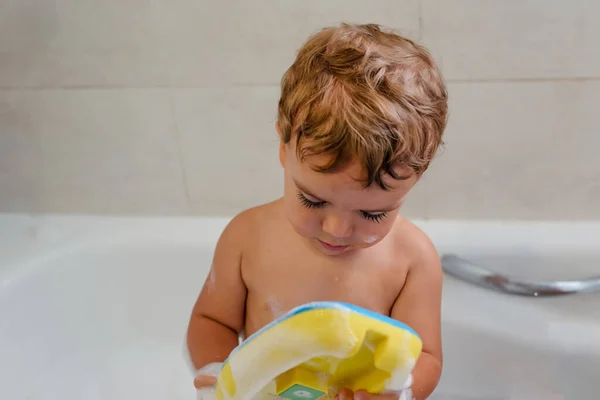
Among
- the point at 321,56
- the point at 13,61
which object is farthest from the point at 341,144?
the point at 13,61

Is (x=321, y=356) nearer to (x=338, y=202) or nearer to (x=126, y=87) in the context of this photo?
(x=338, y=202)

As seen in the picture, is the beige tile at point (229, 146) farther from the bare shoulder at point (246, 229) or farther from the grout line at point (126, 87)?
the bare shoulder at point (246, 229)

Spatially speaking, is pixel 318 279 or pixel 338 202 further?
pixel 318 279

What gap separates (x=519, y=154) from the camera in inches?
39.1

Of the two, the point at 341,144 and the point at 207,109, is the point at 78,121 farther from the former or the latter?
the point at 341,144

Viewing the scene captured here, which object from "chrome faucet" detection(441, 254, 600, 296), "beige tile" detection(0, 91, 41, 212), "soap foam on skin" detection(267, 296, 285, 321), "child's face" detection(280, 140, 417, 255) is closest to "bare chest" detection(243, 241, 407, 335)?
"soap foam on skin" detection(267, 296, 285, 321)

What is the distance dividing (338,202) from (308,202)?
0.04 meters

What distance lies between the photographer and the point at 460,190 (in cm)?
104

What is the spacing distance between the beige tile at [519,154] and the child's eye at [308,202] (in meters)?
0.44

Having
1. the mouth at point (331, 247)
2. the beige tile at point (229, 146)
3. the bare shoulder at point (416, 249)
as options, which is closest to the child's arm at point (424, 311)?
the bare shoulder at point (416, 249)

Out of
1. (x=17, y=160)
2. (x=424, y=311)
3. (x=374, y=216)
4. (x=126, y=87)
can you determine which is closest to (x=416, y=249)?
(x=424, y=311)

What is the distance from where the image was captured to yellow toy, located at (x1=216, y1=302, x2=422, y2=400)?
49 cm

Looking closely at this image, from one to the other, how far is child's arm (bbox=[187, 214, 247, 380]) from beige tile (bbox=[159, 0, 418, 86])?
0.29 m

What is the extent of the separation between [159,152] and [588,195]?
726 mm
